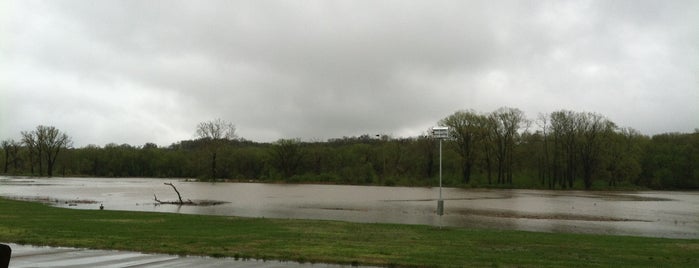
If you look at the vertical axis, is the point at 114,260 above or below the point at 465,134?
below

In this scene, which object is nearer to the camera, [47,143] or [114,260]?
[114,260]

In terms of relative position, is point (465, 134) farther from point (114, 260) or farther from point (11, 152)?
point (11, 152)

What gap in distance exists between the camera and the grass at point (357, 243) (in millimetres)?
12000

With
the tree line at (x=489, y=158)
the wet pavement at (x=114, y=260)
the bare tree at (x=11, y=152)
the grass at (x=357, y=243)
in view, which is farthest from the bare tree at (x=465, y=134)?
the bare tree at (x=11, y=152)

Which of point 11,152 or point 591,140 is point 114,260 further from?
point 11,152

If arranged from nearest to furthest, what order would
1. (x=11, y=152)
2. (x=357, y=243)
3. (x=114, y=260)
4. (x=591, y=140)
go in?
(x=114, y=260) < (x=357, y=243) < (x=591, y=140) < (x=11, y=152)

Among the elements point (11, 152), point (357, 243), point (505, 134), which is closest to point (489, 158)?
point (505, 134)

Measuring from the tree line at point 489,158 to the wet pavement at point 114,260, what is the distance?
265ft

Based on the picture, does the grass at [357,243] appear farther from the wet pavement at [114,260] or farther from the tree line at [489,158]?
the tree line at [489,158]

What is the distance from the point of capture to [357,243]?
1460cm

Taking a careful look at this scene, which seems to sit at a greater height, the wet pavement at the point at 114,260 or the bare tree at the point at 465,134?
the bare tree at the point at 465,134

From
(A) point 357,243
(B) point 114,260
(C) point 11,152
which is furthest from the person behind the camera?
(C) point 11,152

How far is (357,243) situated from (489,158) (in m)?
82.4

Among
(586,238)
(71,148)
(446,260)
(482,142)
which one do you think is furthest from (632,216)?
(71,148)
